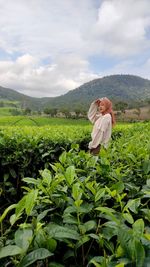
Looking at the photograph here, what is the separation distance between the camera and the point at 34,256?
1118mm

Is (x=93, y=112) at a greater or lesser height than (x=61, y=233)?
greater

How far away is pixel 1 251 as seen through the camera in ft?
3.76

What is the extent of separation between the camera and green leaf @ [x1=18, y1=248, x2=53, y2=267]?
1102 millimetres

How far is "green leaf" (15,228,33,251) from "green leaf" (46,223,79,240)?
84mm

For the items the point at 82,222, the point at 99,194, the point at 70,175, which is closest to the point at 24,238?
the point at 82,222

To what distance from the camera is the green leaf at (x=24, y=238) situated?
1.17 meters

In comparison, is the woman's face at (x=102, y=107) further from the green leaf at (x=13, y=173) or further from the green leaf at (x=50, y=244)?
the green leaf at (x=50, y=244)

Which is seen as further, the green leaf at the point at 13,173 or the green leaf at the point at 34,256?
the green leaf at the point at 13,173

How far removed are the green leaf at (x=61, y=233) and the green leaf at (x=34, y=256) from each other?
0.40 feet

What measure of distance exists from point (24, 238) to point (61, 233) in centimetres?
15

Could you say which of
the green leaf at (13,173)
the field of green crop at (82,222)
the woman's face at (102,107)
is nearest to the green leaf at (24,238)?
the field of green crop at (82,222)

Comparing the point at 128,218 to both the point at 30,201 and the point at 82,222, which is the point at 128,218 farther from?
the point at 30,201

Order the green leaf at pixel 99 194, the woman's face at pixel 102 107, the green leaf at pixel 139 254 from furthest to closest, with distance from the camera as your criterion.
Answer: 1. the woman's face at pixel 102 107
2. the green leaf at pixel 99 194
3. the green leaf at pixel 139 254

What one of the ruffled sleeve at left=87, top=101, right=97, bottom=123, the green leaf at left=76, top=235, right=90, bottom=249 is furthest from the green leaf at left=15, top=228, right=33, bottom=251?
the ruffled sleeve at left=87, top=101, right=97, bottom=123
